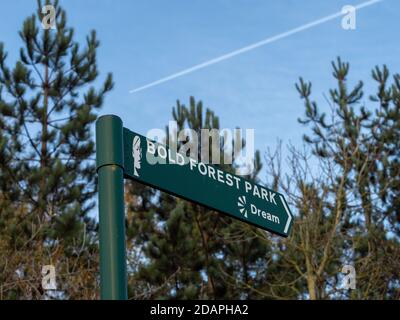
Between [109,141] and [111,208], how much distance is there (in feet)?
0.88

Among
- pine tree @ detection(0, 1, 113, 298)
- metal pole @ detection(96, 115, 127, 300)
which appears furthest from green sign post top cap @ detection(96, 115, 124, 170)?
pine tree @ detection(0, 1, 113, 298)

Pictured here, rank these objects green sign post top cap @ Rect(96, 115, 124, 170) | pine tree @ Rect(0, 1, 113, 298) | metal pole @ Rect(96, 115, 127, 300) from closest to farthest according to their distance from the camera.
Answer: metal pole @ Rect(96, 115, 127, 300), green sign post top cap @ Rect(96, 115, 124, 170), pine tree @ Rect(0, 1, 113, 298)

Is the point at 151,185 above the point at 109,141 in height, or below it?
below

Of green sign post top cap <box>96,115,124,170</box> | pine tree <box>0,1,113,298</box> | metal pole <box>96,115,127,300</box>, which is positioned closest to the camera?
metal pole <box>96,115,127,300</box>

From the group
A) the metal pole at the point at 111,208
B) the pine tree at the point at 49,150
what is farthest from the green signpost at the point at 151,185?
the pine tree at the point at 49,150

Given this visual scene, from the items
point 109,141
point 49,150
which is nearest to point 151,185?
point 109,141

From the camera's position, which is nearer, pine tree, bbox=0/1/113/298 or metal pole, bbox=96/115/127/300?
metal pole, bbox=96/115/127/300

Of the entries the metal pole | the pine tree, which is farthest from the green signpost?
the pine tree

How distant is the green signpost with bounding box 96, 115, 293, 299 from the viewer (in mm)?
2717

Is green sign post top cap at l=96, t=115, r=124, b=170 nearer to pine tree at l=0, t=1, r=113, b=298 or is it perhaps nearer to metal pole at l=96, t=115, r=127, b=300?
metal pole at l=96, t=115, r=127, b=300

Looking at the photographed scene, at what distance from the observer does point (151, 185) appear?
9.95ft

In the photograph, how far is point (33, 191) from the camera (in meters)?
17.2

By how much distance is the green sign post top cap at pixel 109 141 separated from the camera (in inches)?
112

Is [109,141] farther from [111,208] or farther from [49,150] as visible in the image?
[49,150]
